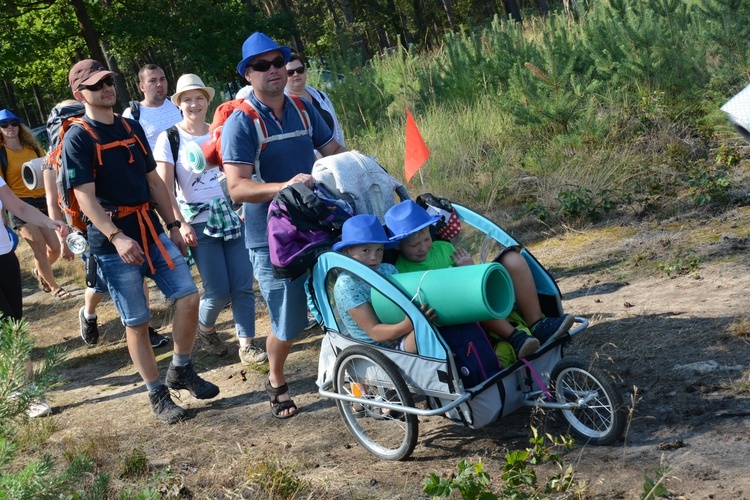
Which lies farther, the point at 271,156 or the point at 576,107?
the point at 576,107

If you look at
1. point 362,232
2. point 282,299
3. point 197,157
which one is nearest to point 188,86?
point 197,157

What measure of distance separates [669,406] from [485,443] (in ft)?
2.98

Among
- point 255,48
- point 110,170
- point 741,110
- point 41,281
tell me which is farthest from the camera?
point 41,281

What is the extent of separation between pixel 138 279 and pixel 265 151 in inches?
46.8

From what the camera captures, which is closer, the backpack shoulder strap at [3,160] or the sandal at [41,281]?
the backpack shoulder strap at [3,160]

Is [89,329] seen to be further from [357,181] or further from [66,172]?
[357,181]

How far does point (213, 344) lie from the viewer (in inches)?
269

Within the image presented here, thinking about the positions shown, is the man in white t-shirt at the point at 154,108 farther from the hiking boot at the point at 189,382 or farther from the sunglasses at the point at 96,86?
the hiking boot at the point at 189,382

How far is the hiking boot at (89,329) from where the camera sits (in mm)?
7641

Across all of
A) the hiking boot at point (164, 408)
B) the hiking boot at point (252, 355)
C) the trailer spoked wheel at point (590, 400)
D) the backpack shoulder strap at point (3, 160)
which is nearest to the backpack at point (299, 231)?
the trailer spoked wheel at point (590, 400)

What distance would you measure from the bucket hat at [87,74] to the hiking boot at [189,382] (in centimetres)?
189

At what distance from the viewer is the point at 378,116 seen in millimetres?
12859

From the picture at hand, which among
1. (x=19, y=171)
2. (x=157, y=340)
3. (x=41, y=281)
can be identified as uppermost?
(x=19, y=171)

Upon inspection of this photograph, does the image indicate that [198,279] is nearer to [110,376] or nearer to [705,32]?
[110,376]
